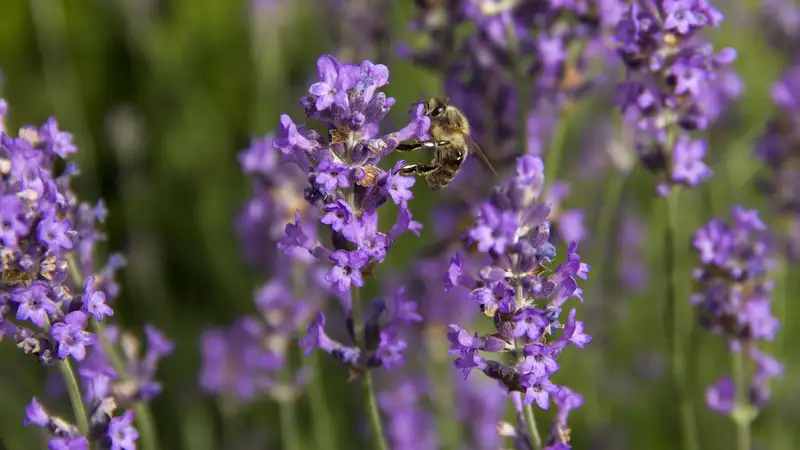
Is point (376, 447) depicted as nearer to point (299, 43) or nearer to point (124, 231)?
point (124, 231)

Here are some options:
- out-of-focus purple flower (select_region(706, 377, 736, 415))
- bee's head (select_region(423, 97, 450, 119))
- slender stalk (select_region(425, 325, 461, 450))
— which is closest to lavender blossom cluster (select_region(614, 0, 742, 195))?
bee's head (select_region(423, 97, 450, 119))

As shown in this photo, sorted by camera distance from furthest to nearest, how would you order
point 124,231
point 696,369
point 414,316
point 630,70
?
point 124,231
point 696,369
point 630,70
point 414,316

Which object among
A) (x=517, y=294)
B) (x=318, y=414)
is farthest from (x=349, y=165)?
(x=318, y=414)

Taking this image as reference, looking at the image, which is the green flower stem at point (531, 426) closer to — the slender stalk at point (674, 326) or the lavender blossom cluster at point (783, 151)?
the slender stalk at point (674, 326)

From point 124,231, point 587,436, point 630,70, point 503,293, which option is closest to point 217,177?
point 124,231

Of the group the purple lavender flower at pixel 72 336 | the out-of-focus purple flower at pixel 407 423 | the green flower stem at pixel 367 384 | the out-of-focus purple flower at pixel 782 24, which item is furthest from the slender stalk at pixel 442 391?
the out-of-focus purple flower at pixel 782 24

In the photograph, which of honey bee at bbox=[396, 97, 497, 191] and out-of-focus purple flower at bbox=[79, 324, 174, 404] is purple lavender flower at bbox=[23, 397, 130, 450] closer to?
out-of-focus purple flower at bbox=[79, 324, 174, 404]

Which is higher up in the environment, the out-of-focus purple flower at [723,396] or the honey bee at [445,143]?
the honey bee at [445,143]
